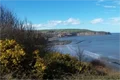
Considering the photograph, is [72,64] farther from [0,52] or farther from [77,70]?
[0,52]

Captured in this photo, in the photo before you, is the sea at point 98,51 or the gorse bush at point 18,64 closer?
the gorse bush at point 18,64

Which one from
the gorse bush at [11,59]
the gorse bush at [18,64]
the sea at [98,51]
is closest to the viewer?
the gorse bush at [18,64]

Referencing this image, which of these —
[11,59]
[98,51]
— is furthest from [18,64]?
[98,51]

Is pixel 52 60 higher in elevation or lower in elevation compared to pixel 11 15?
lower

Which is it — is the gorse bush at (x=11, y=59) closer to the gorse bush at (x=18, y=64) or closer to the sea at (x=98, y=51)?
the gorse bush at (x=18, y=64)

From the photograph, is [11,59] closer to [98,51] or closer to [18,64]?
[18,64]

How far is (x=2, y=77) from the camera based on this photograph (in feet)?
33.8

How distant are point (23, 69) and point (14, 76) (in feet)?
2.13

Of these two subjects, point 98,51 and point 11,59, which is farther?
point 98,51

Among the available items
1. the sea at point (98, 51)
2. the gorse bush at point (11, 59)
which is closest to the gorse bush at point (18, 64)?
the gorse bush at point (11, 59)

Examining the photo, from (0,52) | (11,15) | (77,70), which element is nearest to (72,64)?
(77,70)

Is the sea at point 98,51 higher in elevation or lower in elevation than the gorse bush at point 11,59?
lower

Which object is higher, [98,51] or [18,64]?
[18,64]

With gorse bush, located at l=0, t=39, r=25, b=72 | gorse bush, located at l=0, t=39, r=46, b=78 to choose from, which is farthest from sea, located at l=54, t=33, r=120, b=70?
gorse bush, located at l=0, t=39, r=25, b=72
